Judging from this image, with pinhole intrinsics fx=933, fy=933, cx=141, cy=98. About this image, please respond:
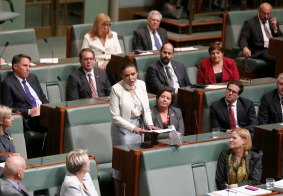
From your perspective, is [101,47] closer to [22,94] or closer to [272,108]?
[22,94]

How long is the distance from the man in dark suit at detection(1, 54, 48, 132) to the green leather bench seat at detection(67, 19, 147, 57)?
1803 millimetres

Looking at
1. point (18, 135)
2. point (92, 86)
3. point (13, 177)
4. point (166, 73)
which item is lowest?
point (13, 177)

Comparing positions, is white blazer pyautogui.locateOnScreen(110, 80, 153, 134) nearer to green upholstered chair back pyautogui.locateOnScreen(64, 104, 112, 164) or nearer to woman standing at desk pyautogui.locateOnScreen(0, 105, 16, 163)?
green upholstered chair back pyautogui.locateOnScreen(64, 104, 112, 164)

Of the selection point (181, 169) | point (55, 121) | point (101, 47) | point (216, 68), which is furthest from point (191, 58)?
point (181, 169)

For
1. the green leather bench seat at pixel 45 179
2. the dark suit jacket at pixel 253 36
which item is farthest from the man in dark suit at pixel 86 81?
the dark suit jacket at pixel 253 36

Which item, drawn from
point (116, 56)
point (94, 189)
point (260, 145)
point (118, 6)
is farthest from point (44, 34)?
point (94, 189)

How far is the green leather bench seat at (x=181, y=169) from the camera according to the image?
22.2 ft

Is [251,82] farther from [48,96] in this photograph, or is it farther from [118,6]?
[118,6]

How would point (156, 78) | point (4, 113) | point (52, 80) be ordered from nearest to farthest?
point (4, 113) < point (52, 80) < point (156, 78)

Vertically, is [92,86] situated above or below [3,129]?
above

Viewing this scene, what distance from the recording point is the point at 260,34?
10.4 meters

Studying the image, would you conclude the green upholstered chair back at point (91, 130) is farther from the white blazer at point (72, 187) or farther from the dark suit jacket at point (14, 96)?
the white blazer at point (72, 187)

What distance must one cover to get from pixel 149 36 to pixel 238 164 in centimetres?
325

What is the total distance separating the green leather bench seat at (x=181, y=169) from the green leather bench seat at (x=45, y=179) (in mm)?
646
